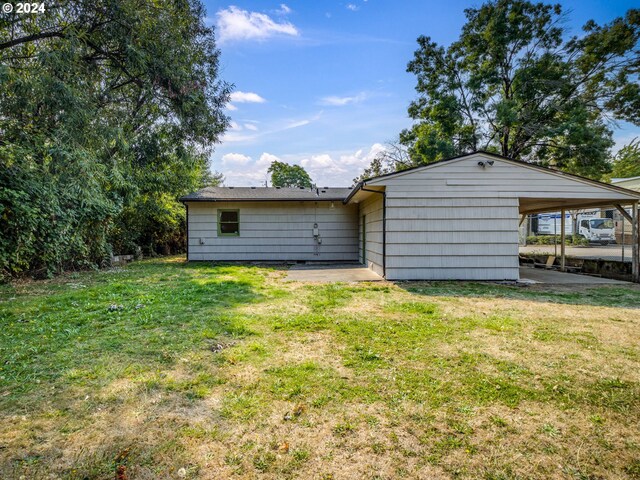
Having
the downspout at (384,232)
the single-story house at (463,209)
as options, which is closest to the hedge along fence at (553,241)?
the single-story house at (463,209)

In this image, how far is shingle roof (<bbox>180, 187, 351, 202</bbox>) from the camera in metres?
12.1

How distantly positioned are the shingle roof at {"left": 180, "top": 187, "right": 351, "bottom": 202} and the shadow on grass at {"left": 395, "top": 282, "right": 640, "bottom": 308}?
5.76 metres

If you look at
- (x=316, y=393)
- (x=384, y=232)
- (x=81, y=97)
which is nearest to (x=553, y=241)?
(x=384, y=232)

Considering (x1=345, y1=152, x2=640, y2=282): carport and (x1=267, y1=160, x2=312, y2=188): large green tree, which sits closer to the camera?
(x1=345, y1=152, x2=640, y2=282): carport

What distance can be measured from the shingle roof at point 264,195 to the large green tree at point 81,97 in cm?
Answer: 382

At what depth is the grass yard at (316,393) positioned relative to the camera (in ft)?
6.32

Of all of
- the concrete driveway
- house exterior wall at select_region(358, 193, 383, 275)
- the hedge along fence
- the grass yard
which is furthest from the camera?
the hedge along fence

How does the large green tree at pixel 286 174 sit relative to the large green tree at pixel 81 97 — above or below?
above

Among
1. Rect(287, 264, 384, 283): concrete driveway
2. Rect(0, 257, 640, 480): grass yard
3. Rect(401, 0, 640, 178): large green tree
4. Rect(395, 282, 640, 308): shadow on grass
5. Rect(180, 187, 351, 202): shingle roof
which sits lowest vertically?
Result: Rect(0, 257, 640, 480): grass yard

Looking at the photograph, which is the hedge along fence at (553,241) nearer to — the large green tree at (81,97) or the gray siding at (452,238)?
the gray siding at (452,238)

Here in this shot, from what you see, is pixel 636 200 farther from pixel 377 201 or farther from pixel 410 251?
pixel 377 201

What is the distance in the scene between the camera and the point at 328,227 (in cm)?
1280

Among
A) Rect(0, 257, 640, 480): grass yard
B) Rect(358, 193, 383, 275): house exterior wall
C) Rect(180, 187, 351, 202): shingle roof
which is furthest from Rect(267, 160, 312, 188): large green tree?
Rect(0, 257, 640, 480): grass yard

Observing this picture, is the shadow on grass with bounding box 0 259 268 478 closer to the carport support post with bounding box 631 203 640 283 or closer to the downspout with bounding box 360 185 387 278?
the downspout with bounding box 360 185 387 278
